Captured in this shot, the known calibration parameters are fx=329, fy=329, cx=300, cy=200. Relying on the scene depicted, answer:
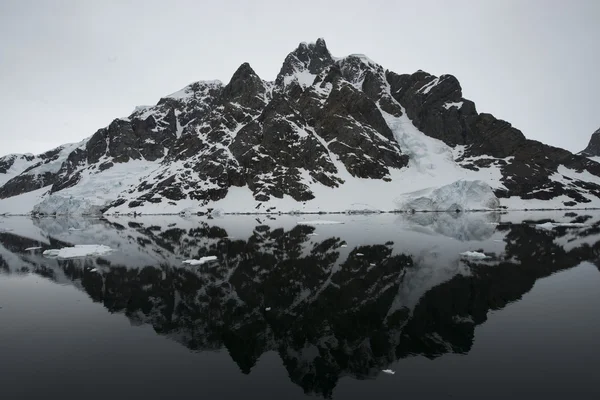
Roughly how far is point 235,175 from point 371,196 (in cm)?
6604

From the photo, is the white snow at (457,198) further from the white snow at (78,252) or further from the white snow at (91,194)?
the white snow at (91,194)

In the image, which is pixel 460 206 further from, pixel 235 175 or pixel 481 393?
pixel 481 393

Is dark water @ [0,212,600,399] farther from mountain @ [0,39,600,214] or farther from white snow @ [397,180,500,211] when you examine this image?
mountain @ [0,39,600,214]

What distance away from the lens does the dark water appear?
13734 millimetres

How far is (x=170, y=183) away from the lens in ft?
518

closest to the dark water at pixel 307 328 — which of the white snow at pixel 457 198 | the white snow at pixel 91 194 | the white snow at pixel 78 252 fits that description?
the white snow at pixel 78 252

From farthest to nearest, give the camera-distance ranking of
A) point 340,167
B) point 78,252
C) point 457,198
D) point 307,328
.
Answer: point 340,167 → point 457,198 → point 78,252 → point 307,328

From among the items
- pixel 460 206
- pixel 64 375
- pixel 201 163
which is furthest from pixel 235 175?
pixel 64 375

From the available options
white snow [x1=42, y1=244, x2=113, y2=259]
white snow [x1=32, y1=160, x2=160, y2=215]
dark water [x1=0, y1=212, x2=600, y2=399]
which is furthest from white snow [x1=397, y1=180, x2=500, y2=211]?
white snow [x1=32, y1=160, x2=160, y2=215]

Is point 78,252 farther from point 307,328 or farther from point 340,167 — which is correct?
point 340,167

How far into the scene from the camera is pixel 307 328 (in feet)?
63.6

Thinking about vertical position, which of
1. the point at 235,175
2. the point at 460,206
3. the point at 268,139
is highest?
the point at 268,139

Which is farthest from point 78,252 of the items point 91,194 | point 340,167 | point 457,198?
point 91,194

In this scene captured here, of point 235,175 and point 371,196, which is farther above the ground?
point 235,175
